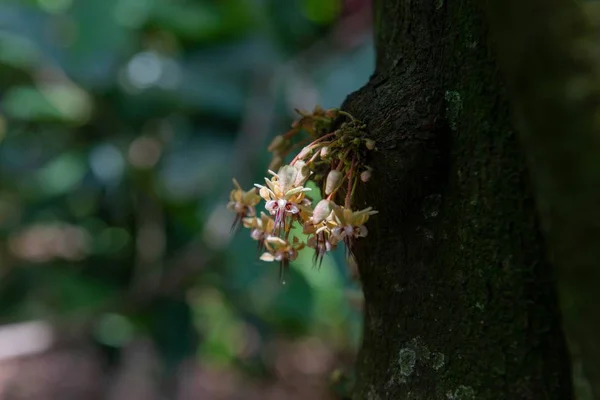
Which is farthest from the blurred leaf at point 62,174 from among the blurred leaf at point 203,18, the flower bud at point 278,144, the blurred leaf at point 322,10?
the flower bud at point 278,144

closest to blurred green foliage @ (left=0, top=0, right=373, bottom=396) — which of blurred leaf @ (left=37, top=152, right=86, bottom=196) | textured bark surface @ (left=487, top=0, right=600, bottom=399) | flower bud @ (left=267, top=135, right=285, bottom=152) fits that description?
blurred leaf @ (left=37, top=152, right=86, bottom=196)

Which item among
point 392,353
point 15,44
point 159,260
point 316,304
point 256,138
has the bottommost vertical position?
point 392,353

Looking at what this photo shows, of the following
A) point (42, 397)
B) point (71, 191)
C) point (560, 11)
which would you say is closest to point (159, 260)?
point (71, 191)

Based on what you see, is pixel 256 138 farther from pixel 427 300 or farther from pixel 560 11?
pixel 560 11

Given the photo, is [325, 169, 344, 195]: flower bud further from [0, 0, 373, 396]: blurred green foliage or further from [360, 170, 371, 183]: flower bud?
[0, 0, 373, 396]: blurred green foliage

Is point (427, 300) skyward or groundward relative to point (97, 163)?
groundward
